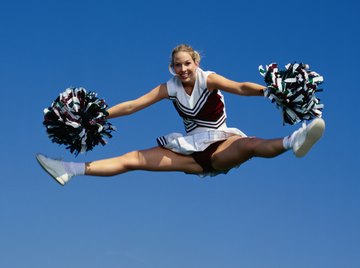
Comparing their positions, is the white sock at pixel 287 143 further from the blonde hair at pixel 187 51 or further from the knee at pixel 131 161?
the knee at pixel 131 161

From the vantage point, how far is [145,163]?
28.5 feet

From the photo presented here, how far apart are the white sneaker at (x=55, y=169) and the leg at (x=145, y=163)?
0.77ft

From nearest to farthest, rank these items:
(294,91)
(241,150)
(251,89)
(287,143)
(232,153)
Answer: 1. (287,143)
2. (294,91)
3. (251,89)
4. (241,150)
5. (232,153)

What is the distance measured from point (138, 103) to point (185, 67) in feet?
2.26

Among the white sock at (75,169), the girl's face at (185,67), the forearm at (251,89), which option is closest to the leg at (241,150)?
the forearm at (251,89)

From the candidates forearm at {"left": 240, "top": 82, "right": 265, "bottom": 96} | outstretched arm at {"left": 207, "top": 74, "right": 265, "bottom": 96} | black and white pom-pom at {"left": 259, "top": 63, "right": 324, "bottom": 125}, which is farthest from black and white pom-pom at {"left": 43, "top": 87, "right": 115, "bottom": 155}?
black and white pom-pom at {"left": 259, "top": 63, "right": 324, "bottom": 125}

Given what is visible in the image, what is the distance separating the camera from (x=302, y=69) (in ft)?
26.9

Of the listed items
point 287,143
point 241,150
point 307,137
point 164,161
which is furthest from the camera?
point 164,161

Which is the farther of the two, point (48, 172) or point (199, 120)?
point (199, 120)

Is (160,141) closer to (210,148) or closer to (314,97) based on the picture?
(210,148)

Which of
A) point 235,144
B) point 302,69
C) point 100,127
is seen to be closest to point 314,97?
point 302,69

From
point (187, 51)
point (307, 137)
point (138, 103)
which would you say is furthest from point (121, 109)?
point (307, 137)

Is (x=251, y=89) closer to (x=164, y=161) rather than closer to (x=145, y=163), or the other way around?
(x=164, y=161)

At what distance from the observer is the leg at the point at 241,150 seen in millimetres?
8055
